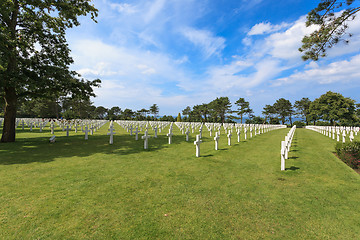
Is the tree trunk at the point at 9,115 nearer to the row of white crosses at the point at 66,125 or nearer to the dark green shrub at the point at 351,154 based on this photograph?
the row of white crosses at the point at 66,125

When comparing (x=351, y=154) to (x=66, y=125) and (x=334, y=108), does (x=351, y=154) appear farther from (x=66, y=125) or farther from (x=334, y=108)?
(x=334, y=108)

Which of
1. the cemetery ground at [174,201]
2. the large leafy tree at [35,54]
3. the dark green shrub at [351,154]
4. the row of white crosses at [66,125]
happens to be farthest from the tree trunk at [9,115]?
the dark green shrub at [351,154]

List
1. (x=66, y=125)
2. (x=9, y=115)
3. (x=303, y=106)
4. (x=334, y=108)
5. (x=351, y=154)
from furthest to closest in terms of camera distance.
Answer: (x=303, y=106) → (x=334, y=108) → (x=66, y=125) → (x=9, y=115) → (x=351, y=154)

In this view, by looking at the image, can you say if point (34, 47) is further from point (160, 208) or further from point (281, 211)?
point (281, 211)

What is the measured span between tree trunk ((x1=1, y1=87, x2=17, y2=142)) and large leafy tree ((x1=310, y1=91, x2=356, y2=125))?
59397mm

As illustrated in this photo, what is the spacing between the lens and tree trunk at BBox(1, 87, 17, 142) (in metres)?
10.0

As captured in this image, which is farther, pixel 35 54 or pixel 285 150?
pixel 35 54

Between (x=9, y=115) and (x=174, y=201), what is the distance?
13009 millimetres

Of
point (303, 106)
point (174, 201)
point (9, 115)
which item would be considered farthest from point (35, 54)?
point (303, 106)

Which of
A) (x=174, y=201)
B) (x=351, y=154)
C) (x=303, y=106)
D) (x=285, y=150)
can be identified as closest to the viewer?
(x=174, y=201)

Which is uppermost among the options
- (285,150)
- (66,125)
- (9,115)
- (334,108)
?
(334,108)

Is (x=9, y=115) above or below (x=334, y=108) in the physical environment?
below

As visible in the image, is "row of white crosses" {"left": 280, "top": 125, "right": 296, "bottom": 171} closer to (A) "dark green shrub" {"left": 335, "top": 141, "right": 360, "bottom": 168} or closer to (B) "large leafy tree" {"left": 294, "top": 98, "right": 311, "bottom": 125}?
(A) "dark green shrub" {"left": 335, "top": 141, "right": 360, "bottom": 168}

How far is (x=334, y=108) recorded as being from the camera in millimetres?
41906
